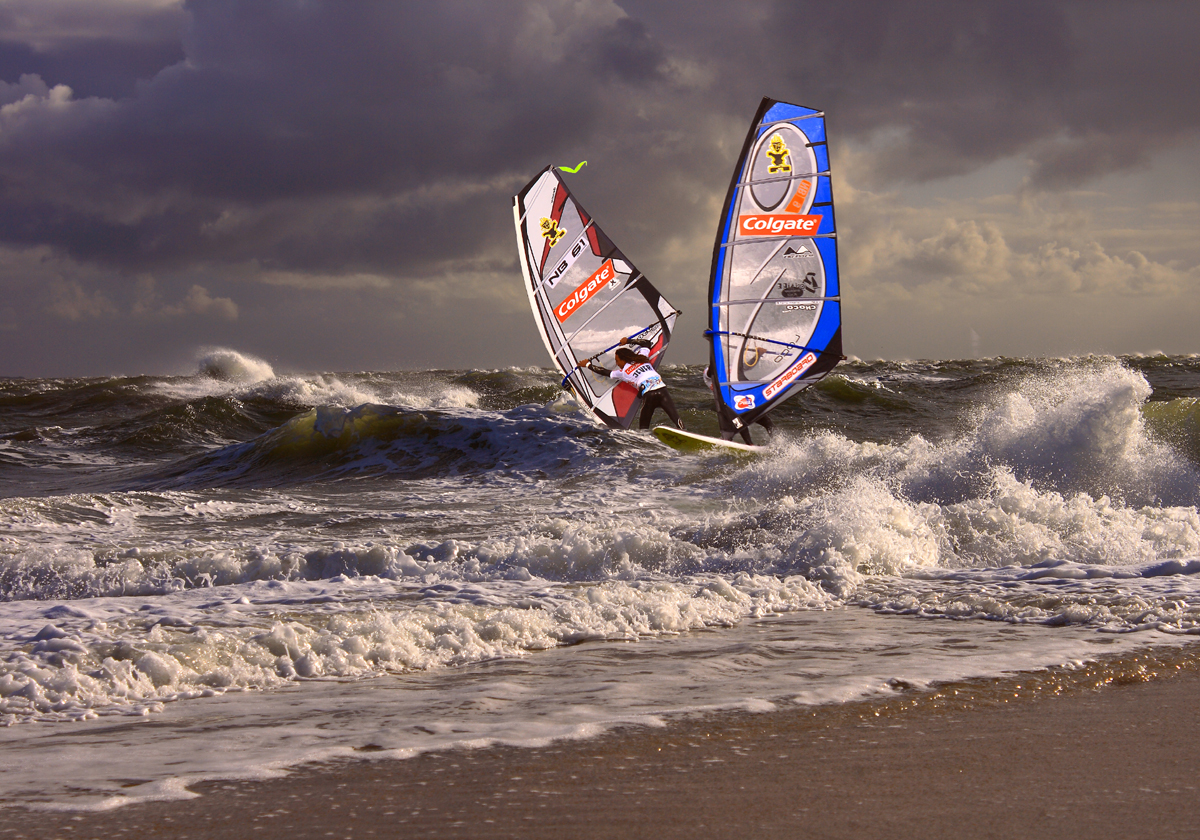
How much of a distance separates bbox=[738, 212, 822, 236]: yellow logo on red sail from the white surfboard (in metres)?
2.45

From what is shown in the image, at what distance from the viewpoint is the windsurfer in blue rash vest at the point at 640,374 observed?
10930 mm

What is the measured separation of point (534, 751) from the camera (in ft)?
9.80

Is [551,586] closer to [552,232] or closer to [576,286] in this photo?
[576,286]

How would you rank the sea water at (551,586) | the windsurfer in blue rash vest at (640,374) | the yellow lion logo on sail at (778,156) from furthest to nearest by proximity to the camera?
the windsurfer in blue rash vest at (640,374)
the yellow lion logo on sail at (778,156)
the sea water at (551,586)

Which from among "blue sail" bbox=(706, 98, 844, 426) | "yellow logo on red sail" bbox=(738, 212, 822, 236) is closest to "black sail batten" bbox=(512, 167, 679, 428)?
"blue sail" bbox=(706, 98, 844, 426)

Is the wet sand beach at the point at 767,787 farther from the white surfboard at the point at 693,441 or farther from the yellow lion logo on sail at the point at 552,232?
the yellow lion logo on sail at the point at 552,232

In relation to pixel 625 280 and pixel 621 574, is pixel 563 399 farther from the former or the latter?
pixel 621 574

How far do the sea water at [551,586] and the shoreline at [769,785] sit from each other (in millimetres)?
185

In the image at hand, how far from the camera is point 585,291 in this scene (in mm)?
10773

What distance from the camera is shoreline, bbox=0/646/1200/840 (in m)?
2.39

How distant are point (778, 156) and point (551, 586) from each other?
5.54 meters

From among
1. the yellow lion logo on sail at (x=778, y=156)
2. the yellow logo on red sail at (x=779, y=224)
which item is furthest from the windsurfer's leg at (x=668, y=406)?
the yellow lion logo on sail at (x=778, y=156)

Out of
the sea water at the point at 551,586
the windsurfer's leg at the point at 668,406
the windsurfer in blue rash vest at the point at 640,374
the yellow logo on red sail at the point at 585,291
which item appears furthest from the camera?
the windsurfer's leg at the point at 668,406

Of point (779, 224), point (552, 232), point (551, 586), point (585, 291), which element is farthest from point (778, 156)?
point (551, 586)
